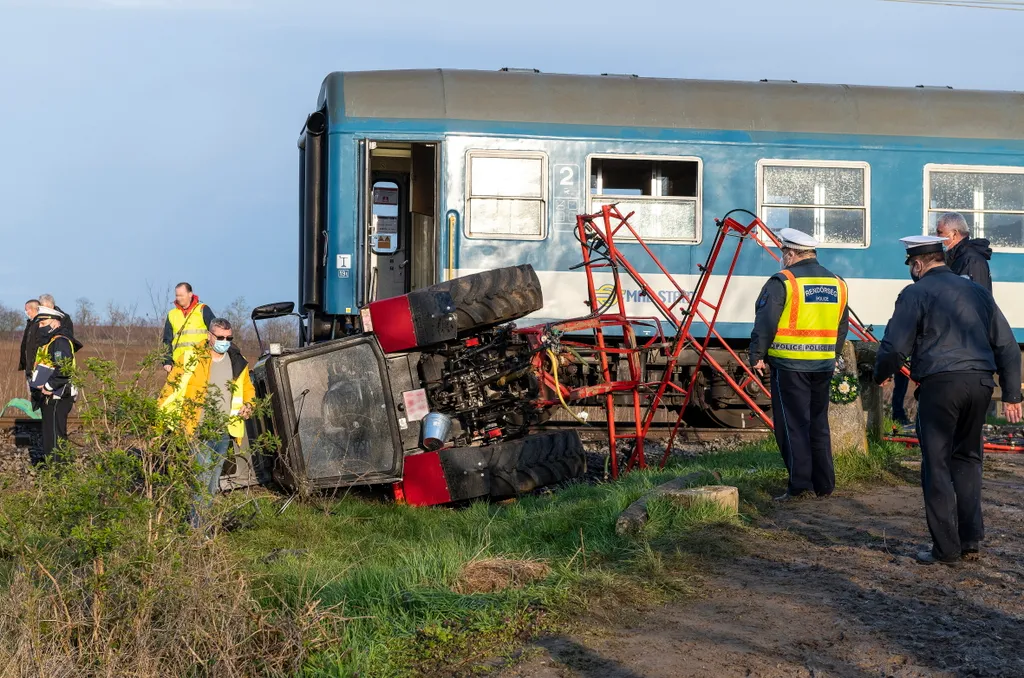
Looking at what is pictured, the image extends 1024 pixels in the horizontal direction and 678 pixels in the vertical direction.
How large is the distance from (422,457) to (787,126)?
5.79m

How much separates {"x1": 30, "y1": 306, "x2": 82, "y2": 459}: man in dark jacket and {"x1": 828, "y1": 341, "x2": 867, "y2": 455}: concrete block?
247 inches

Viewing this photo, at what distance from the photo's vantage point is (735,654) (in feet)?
13.7

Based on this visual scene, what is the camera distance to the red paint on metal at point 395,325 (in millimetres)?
8180

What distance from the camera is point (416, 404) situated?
830 cm

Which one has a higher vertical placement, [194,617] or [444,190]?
[444,190]

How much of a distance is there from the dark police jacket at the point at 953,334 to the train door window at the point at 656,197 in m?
5.86

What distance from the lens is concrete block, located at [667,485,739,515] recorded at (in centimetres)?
621

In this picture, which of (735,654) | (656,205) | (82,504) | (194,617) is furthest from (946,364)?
(656,205)

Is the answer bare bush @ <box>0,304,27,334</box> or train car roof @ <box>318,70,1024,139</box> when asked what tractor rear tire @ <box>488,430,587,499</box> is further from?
bare bush @ <box>0,304,27,334</box>

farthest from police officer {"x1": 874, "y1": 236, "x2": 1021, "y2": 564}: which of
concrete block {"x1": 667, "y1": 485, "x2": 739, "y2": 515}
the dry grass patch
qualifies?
the dry grass patch

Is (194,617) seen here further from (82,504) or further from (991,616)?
(991,616)

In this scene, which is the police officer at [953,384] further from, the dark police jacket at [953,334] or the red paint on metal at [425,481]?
the red paint on metal at [425,481]

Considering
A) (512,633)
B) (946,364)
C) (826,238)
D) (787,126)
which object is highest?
(787,126)

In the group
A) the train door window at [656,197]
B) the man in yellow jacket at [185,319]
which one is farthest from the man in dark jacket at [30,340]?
the train door window at [656,197]
